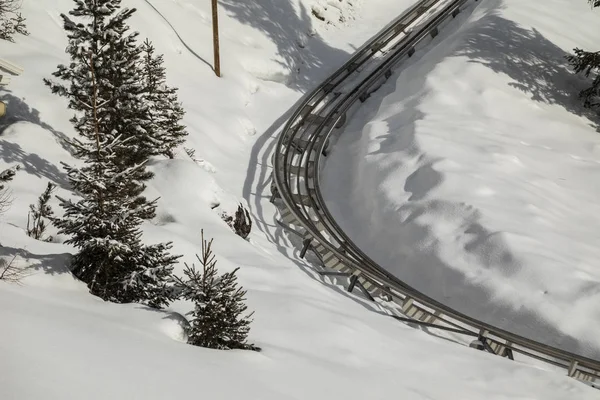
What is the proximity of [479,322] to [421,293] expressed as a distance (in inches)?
81.3

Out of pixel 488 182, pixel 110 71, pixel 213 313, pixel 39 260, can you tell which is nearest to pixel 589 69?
pixel 488 182

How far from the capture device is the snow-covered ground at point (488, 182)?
15.5m

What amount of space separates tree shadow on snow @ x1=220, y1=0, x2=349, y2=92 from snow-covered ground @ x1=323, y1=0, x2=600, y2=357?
4806 millimetres

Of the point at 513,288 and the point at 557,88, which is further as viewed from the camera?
the point at 557,88

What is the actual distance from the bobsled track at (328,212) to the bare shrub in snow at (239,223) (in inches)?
66.5

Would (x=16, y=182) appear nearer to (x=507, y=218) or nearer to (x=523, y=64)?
(x=507, y=218)

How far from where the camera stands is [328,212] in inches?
789

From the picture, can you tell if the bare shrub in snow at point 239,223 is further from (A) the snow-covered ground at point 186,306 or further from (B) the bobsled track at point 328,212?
(B) the bobsled track at point 328,212

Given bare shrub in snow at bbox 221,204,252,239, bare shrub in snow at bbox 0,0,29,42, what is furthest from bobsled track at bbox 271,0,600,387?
bare shrub in snow at bbox 0,0,29,42

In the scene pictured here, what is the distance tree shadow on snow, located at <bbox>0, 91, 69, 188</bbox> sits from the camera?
48.5 ft

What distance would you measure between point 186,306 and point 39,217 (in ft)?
11.8

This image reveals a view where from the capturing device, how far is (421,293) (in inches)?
652

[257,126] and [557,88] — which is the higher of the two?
[557,88]

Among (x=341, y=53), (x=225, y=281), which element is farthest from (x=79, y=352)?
(x=341, y=53)
